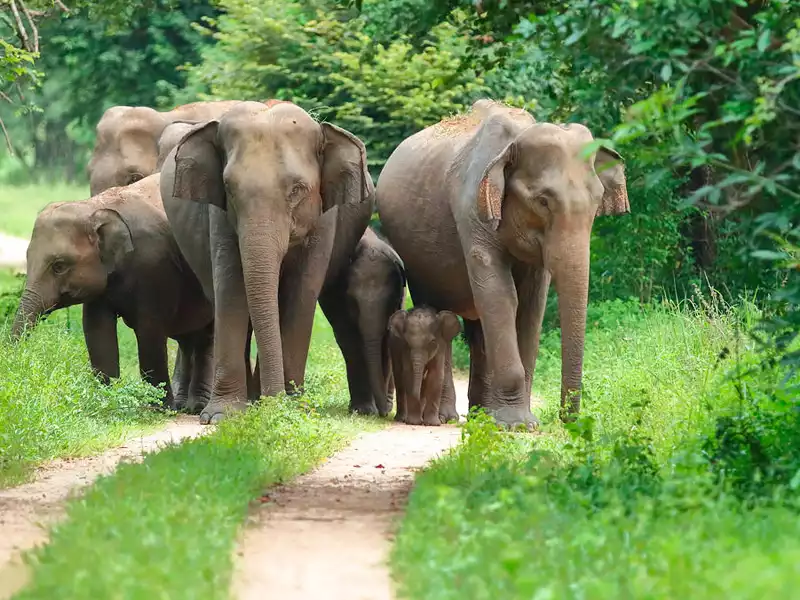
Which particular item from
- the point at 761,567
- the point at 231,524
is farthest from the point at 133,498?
the point at 761,567

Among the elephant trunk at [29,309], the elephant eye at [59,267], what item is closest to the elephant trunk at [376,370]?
the elephant eye at [59,267]

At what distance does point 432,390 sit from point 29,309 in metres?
3.88

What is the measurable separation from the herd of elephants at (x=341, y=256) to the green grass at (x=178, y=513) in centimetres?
186

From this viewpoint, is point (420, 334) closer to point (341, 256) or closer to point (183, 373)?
point (341, 256)

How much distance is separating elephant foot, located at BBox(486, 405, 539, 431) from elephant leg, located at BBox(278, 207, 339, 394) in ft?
5.83

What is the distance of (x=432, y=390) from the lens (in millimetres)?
15703

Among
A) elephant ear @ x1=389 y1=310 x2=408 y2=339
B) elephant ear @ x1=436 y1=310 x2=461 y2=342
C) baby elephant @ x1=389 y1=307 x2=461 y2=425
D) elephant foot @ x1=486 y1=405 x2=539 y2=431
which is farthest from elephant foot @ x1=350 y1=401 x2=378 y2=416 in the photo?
elephant foot @ x1=486 y1=405 x2=539 y2=431

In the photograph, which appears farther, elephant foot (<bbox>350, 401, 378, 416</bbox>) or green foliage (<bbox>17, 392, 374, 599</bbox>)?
elephant foot (<bbox>350, 401, 378, 416</bbox>)

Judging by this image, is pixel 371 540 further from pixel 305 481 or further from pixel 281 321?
pixel 281 321

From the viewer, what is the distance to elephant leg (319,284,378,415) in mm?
16375

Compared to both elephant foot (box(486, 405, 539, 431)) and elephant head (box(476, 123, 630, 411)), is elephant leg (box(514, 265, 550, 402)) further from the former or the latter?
elephant head (box(476, 123, 630, 411))

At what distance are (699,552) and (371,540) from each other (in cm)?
204

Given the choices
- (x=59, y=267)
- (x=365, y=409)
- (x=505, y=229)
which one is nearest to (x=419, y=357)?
(x=365, y=409)

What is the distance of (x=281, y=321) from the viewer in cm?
1488
